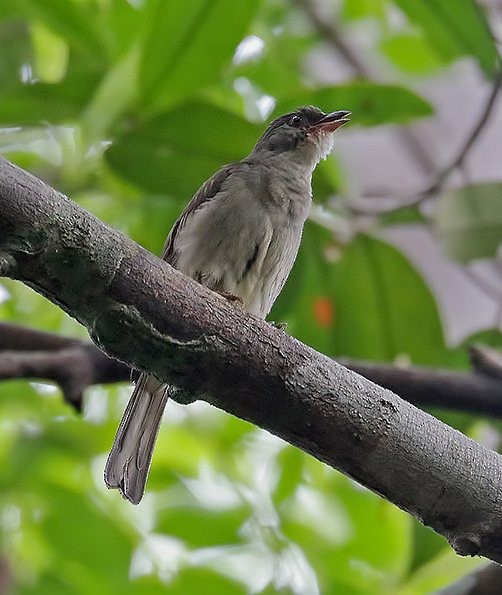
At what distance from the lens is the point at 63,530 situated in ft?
10.8

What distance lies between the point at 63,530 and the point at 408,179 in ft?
14.5

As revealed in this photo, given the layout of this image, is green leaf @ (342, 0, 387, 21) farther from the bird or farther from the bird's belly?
the bird's belly

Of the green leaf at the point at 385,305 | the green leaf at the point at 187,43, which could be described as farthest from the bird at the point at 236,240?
the green leaf at the point at 385,305

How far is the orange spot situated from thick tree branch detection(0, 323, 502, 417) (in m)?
0.68

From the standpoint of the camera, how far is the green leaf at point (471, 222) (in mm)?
3576

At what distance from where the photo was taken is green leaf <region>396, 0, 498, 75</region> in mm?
3477

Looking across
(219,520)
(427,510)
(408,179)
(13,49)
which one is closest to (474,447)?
(427,510)

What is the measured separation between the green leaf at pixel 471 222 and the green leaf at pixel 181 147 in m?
0.73

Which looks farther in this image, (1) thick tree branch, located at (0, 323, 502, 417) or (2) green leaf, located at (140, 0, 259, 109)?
(2) green leaf, located at (140, 0, 259, 109)

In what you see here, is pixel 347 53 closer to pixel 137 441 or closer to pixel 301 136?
pixel 301 136

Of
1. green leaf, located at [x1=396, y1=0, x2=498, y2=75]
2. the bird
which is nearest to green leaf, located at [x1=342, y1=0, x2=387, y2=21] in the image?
green leaf, located at [x1=396, y1=0, x2=498, y2=75]

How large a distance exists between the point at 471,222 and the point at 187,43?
45.7 inches

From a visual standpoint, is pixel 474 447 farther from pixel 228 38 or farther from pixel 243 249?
pixel 228 38

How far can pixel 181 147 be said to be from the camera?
3.46 meters
